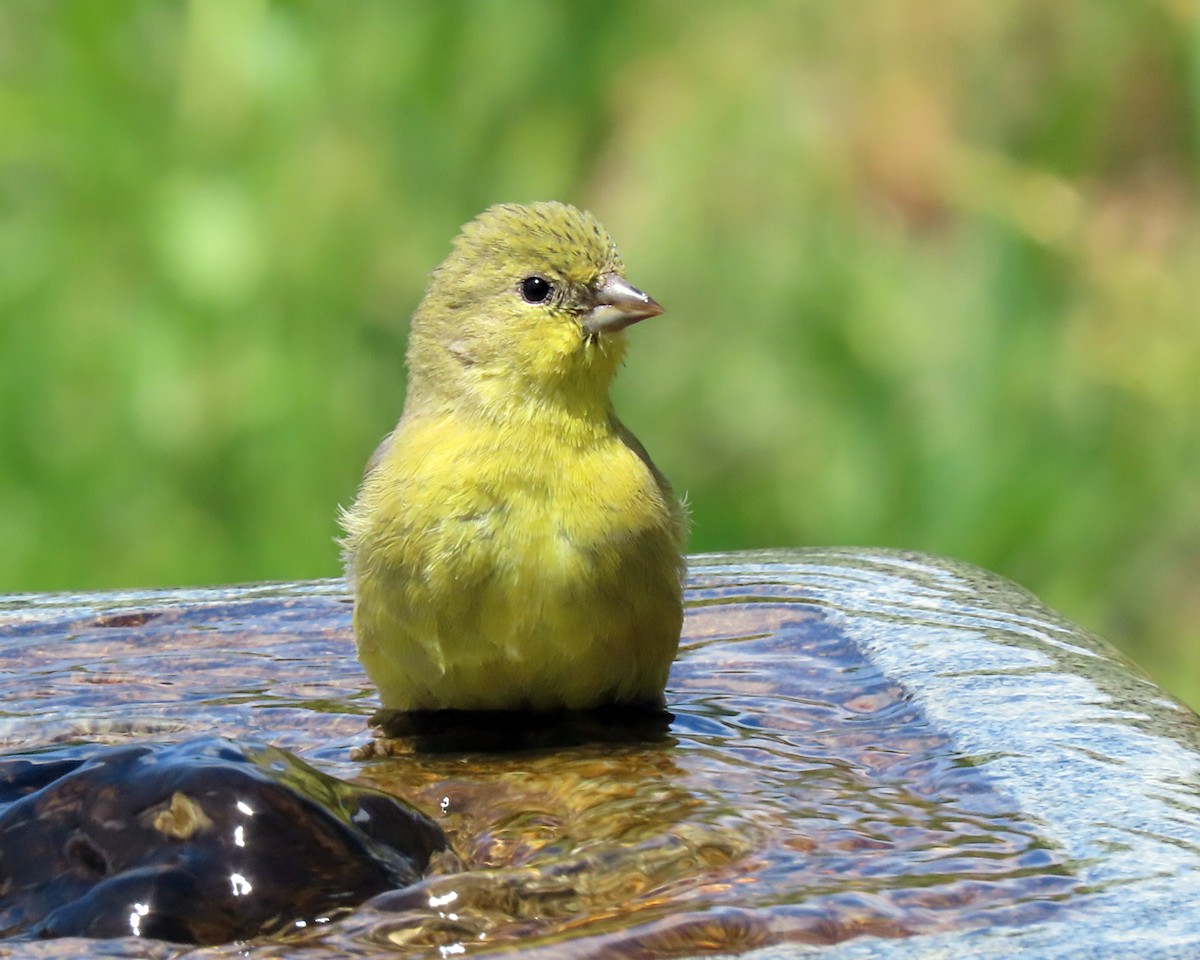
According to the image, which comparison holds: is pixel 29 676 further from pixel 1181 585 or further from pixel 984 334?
pixel 1181 585

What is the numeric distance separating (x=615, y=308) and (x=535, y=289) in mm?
161

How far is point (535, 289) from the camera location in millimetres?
3955

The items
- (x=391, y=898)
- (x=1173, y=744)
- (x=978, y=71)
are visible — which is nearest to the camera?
(x=391, y=898)

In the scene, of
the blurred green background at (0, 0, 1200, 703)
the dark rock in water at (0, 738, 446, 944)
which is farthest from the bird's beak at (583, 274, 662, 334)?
the blurred green background at (0, 0, 1200, 703)

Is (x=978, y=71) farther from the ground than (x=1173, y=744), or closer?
farther from the ground

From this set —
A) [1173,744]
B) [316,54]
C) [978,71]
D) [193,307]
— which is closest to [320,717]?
[1173,744]

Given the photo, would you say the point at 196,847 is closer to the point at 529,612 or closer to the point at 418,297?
the point at 529,612

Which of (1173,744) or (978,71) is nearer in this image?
(1173,744)

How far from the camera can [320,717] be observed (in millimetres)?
3980

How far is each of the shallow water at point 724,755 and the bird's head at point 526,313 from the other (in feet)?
2.12

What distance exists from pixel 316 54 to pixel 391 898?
4574mm

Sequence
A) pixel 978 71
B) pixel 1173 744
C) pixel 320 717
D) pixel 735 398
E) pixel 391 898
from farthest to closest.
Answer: pixel 978 71 < pixel 735 398 < pixel 320 717 < pixel 1173 744 < pixel 391 898

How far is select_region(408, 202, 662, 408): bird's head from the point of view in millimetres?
3836

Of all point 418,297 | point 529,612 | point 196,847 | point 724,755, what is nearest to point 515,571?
point 529,612
